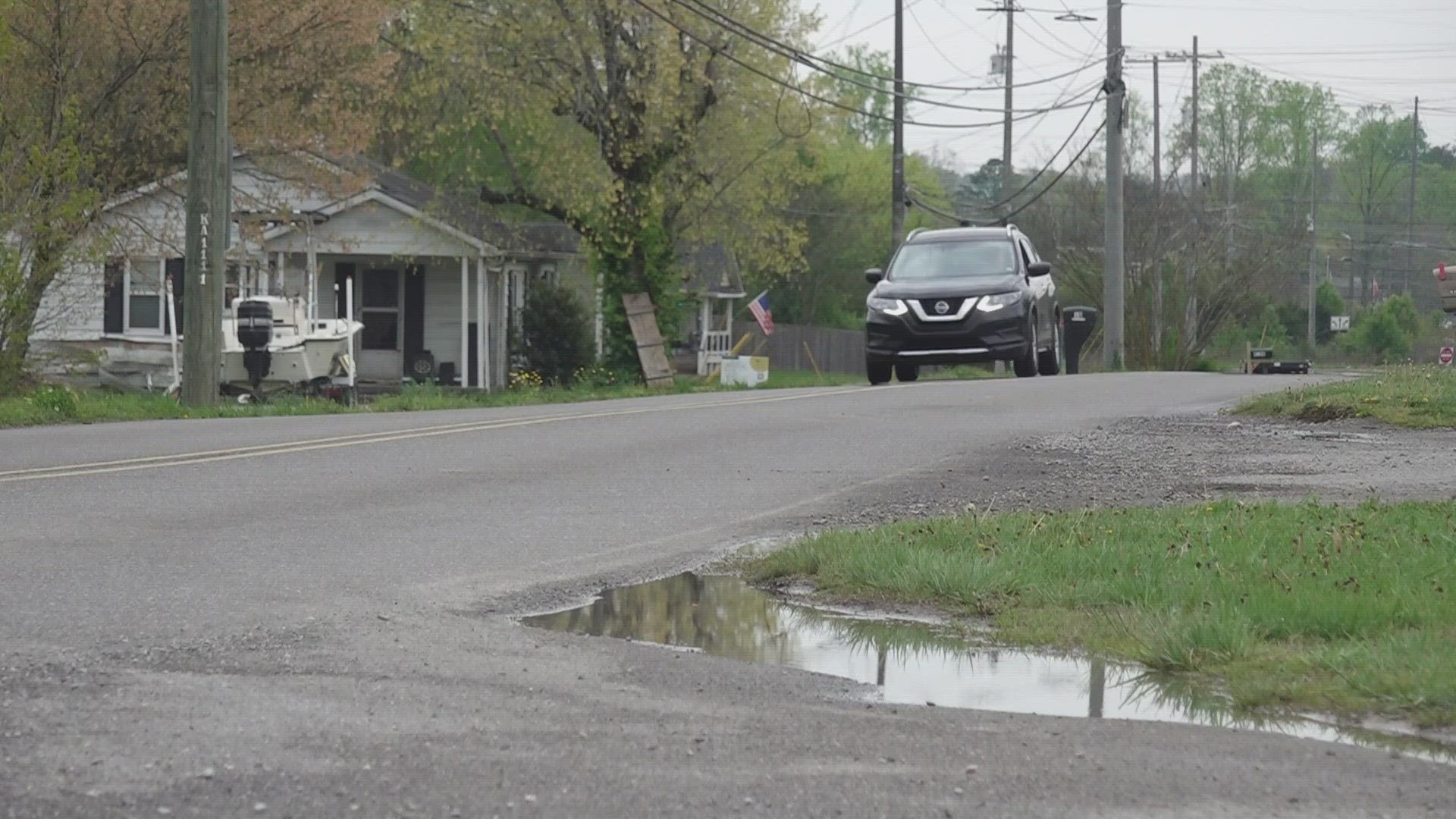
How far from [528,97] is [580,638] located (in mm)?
30976

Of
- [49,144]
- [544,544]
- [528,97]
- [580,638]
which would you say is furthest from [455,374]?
[580,638]

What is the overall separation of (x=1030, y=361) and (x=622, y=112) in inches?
540

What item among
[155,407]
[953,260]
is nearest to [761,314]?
[953,260]

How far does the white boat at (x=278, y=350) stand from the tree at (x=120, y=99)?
291 centimetres

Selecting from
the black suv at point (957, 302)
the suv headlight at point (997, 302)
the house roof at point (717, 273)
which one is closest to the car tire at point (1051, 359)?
the black suv at point (957, 302)

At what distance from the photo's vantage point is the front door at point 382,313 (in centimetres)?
4275

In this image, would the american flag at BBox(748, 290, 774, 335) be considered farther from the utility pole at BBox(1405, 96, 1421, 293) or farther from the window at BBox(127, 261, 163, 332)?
the utility pole at BBox(1405, 96, 1421, 293)

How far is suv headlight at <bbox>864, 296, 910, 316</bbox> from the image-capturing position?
24.4 metres

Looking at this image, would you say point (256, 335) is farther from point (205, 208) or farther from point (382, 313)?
point (382, 313)

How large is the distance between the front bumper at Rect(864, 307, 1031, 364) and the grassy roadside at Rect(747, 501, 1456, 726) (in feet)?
44.1

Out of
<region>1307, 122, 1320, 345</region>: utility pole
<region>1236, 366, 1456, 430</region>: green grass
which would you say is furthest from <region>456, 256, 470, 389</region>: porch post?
<region>1307, 122, 1320, 345</region>: utility pole

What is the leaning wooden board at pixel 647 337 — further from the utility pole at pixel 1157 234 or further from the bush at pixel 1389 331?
the bush at pixel 1389 331

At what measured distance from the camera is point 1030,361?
26.4m

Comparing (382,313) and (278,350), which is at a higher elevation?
(382,313)
